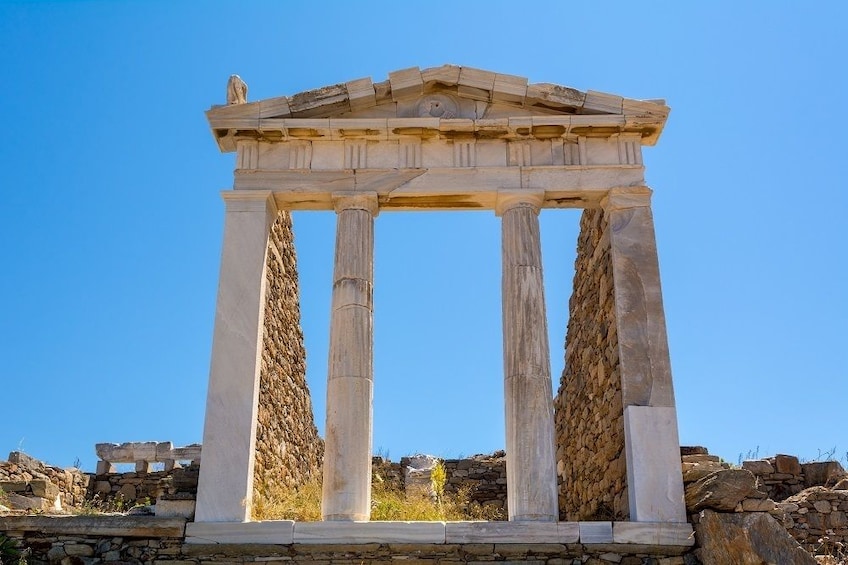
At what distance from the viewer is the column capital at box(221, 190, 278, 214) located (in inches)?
456

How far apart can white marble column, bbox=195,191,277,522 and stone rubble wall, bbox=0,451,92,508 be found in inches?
154

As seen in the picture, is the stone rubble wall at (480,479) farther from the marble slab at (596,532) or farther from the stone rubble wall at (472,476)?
the marble slab at (596,532)

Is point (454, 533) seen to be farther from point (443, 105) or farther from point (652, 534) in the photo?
point (443, 105)

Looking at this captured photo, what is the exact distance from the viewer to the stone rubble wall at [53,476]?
13.3 meters

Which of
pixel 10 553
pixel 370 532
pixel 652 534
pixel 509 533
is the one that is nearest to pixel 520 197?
pixel 509 533

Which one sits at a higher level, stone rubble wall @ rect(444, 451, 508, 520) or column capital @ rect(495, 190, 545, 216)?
column capital @ rect(495, 190, 545, 216)

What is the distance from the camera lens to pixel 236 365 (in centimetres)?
1075

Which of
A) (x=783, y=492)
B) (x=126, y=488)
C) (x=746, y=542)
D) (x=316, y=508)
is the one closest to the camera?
(x=746, y=542)

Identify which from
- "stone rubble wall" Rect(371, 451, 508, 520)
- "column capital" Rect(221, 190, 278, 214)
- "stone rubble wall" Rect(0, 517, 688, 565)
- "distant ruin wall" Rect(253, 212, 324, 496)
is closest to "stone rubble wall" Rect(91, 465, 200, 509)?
"distant ruin wall" Rect(253, 212, 324, 496)

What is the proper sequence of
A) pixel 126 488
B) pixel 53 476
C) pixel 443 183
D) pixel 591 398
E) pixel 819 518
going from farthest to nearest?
1. pixel 126 488
2. pixel 53 476
3. pixel 819 518
4. pixel 591 398
5. pixel 443 183

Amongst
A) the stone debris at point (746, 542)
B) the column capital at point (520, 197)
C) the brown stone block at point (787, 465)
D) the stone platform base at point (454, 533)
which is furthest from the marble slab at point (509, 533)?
the brown stone block at point (787, 465)

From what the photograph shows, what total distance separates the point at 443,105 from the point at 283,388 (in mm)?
4493

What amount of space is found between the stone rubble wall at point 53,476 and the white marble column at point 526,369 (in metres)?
6.77

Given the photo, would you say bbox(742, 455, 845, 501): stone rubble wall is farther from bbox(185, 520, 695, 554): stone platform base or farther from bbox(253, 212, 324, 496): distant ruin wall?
bbox(253, 212, 324, 496): distant ruin wall
